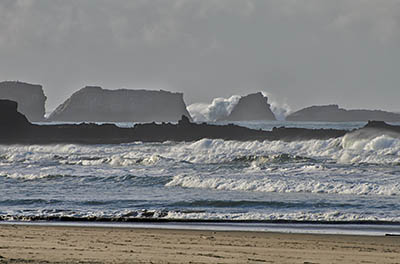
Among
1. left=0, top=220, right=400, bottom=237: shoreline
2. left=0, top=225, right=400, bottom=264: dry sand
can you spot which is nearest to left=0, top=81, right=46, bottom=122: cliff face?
left=0, top=220, right=400, bottom=237: shoreline

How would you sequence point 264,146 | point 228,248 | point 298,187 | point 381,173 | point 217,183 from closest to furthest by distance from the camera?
1. point 228,248
2. point 298,187
3. point 217,183
4. point 381,173
5. point 264,146

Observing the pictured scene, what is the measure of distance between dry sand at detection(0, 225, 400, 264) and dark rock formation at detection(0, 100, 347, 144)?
41792 millimetres

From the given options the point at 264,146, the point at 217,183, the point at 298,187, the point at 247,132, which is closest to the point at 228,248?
the point at 298,187

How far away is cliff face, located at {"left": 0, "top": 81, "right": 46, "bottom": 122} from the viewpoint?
505 ft

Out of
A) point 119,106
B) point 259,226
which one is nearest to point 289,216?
point 259,226

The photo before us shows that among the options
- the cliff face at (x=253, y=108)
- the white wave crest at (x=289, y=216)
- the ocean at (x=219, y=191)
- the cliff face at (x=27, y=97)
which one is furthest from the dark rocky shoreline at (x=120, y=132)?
the cliff face at (x=27, y=97)

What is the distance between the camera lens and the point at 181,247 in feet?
39.7

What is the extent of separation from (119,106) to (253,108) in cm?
3388

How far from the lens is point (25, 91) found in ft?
514

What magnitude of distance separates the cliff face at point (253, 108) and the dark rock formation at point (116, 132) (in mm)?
69687

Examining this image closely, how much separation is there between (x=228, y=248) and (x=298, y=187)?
396 inches

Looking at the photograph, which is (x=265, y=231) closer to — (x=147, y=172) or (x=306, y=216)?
(x=306, y=216)

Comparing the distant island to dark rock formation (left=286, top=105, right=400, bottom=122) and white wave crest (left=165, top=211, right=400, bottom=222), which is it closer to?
dark rock formation (left=286, top=105, right=400, bottom=122)

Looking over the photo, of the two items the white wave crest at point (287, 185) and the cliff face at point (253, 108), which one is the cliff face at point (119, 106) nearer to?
the cliff face at point (253, 108)
